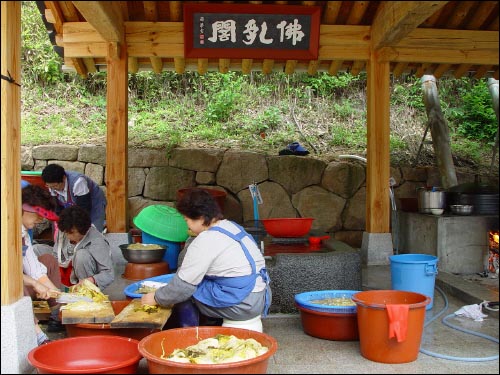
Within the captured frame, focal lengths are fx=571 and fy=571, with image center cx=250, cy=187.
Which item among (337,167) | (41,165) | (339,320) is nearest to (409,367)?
(339,320)

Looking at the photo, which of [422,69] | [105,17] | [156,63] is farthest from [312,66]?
[105,17]

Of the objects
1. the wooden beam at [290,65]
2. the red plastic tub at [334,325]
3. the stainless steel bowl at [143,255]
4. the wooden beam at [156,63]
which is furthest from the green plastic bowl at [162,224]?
the red plastic tub at [334,325]

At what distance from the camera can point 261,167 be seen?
9.89 meters

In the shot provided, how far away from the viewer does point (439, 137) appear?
9.86 m

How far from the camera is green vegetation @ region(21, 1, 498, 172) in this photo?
11367mm

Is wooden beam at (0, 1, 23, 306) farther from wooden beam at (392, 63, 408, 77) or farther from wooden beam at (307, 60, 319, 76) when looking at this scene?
wooden beam at (392, 63, 408, 77)

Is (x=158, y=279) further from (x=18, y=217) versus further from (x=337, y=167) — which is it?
(x=337, y=167)

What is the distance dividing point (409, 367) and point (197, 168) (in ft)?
20.7

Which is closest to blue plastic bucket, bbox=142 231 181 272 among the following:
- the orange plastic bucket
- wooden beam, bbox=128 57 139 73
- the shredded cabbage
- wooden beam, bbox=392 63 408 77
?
wooden beam, bbox=128 57 139 73

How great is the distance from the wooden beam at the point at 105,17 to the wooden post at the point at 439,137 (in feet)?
18.1

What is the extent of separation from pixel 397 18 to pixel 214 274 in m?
3.86

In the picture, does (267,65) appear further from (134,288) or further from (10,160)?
(10,160)

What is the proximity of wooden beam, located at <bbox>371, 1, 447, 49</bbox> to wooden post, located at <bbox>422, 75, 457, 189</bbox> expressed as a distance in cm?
270

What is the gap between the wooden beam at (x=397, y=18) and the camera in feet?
19.1
